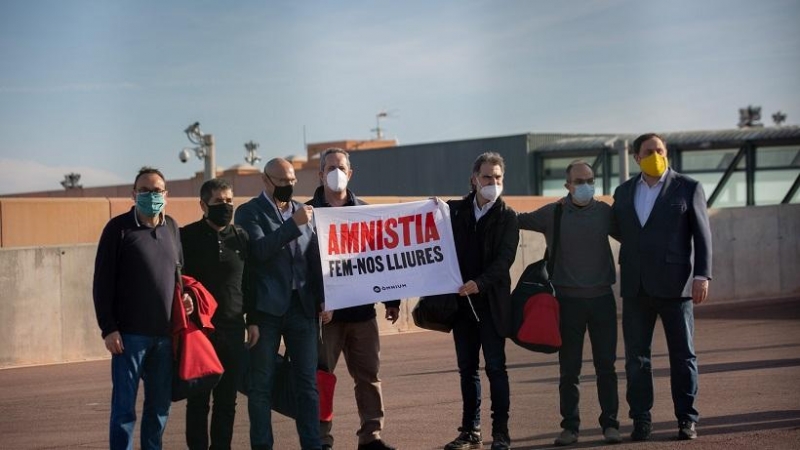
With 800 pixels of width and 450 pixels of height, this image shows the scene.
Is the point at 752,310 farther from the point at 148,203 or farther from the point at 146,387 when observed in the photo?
the point at 148,203

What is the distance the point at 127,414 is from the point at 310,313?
58.4 inches

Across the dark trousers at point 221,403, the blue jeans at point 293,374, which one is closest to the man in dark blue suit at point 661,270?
the blue jeans at point 293,374

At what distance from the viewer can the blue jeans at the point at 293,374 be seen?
8.06 meters

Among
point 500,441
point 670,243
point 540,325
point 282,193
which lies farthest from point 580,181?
point 282,193

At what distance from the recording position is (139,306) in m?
7.47

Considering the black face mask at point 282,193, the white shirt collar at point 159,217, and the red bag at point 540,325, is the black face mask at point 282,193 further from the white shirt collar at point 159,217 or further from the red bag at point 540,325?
the red bag at point 540,325

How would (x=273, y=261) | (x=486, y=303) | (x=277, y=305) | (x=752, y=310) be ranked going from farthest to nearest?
(x=752, y=310)
(x=486, y=303)
(x=273, y=261)
(x=277, y=305)

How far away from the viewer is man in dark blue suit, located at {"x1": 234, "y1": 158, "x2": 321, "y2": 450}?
8070mm

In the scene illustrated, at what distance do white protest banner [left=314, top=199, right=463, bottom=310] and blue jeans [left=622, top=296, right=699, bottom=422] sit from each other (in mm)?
1403

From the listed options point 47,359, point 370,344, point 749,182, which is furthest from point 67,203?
point 749,182

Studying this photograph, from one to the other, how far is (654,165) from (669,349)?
→ 1367 mm

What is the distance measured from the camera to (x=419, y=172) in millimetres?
49656

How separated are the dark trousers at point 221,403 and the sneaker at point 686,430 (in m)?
3.20

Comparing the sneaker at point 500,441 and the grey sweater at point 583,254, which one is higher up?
the grey sweater at point 583,254
